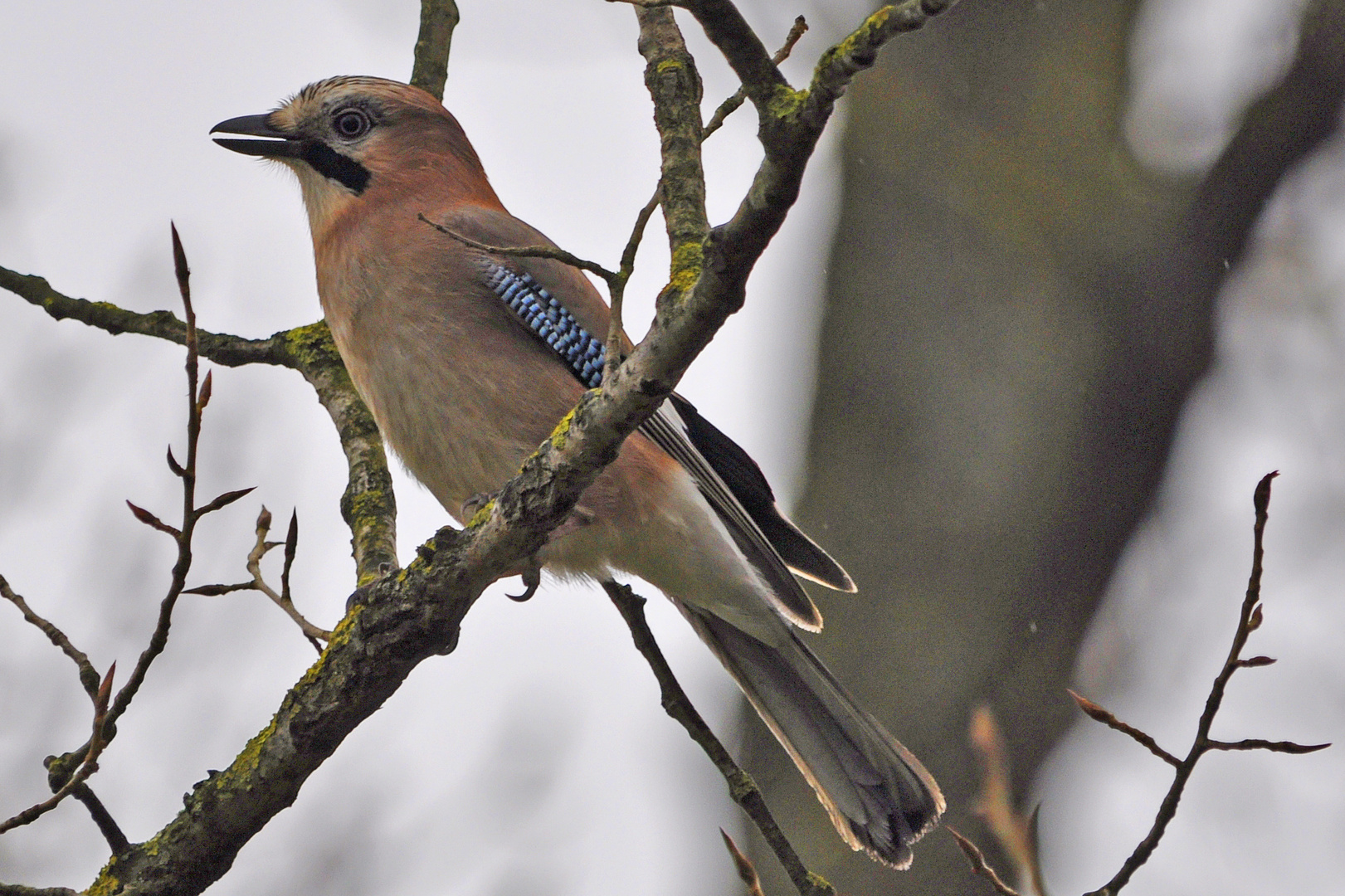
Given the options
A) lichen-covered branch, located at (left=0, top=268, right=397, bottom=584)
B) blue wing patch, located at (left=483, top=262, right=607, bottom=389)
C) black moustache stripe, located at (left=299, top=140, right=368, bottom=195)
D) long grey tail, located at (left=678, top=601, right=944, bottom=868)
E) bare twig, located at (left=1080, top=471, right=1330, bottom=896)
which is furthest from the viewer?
black moustache stripe, located at (left=299, top=140, right=368, bottom=195)

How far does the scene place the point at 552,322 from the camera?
4.34 m

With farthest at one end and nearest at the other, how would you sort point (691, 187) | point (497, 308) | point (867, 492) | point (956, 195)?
point (956, 195)
point (867, 492)
point (497, 308)
point (691, 187)

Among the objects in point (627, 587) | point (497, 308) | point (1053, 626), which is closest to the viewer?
point (627, 587)

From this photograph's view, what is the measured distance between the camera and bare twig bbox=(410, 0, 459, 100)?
5125mm

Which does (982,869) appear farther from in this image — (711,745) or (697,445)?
(697,445)

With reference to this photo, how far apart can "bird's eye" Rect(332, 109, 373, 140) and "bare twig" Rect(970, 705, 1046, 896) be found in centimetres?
309

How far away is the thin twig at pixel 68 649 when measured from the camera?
2832 millimetres

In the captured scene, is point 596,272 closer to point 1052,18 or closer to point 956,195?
point 956,195

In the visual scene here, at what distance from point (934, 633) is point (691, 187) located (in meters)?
3.18

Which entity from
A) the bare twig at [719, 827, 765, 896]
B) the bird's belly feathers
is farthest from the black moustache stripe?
the bare twig at [719, 827, 765, 896]

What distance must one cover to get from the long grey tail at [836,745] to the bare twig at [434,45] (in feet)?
7.33

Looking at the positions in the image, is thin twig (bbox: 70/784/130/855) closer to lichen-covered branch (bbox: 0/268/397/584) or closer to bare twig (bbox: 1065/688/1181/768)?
lichen-covered branch (bbox: 0/268/397/584)

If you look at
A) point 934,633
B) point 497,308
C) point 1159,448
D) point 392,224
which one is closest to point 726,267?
point 497,308

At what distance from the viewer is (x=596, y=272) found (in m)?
2.46
